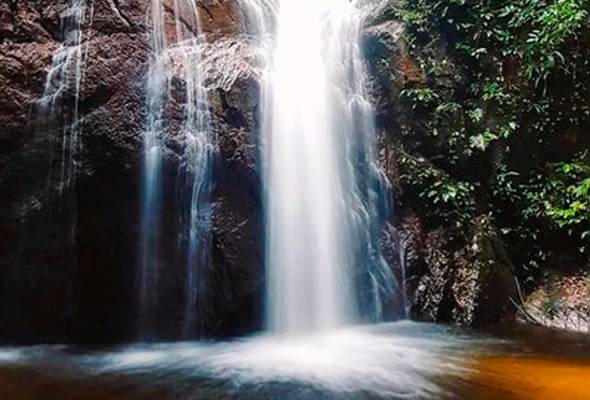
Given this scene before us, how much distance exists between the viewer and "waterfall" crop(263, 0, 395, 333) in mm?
6656

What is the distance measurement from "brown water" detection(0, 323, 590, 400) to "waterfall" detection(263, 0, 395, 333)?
72 centimetres

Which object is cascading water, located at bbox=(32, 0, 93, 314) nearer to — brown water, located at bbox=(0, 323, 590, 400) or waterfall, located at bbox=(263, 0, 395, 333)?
brown water, located at bbox=(0, 323, 590, 400)

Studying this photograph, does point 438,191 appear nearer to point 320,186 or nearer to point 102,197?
point 320,186

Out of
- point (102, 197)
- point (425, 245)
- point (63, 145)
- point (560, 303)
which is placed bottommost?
point (560, 303)

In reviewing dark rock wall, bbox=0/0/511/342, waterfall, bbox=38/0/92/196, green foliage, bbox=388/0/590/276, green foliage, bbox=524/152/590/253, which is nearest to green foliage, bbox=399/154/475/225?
green foliage, bbox=388/0/590/276

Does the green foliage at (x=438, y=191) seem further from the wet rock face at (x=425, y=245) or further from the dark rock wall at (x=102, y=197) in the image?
the dark rock wall at (x=102, y=197)

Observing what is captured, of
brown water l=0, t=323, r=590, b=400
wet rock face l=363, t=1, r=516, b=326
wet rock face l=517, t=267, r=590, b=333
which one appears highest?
wet rock face l=363, t=1, r=516, b=326

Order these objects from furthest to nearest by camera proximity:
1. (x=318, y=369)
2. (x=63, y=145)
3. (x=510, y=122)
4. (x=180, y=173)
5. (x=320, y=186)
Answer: (x=510, y=122)
(x=320, y=186)
(x=180, y=173)
(x=63, y=145)
(x=318, y=369)

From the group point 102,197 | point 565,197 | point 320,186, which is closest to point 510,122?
point 565,197

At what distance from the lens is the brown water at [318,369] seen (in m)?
4.14

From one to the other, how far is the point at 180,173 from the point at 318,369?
109 inches

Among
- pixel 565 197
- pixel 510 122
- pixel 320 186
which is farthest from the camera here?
pixel 510 122

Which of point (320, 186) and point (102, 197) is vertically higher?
point (320, 186)

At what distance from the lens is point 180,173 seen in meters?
6.07
